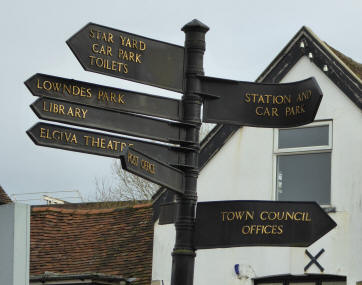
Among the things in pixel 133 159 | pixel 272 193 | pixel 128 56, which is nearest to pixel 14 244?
pixel 128 56

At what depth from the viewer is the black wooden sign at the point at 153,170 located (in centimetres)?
762

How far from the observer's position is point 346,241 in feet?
51.1

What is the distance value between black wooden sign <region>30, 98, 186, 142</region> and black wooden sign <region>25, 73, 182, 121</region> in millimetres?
50

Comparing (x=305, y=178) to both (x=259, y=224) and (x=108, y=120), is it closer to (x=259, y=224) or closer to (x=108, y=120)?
(x=259, y=224)

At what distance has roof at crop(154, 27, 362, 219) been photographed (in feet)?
53.5

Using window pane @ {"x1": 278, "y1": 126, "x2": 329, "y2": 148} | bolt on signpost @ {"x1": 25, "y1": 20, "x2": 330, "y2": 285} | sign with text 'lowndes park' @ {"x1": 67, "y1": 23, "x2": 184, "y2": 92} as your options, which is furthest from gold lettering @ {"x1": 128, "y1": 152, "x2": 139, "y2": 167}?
window pane @ {"x1": 278, "y1": 126, "x2": 329, "y2": 148}

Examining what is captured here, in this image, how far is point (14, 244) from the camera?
11883 millimetres

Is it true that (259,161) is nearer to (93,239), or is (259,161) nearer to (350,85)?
(350,85)

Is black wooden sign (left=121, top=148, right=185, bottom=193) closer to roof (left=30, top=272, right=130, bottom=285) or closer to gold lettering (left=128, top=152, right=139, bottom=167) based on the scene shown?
gold lettering (left=128, top=152, right=139, bottom=167)

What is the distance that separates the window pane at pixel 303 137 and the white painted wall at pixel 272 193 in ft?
0.61

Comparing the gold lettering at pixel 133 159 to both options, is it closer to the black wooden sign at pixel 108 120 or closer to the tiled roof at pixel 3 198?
the black wooden sign at pixel 108 120

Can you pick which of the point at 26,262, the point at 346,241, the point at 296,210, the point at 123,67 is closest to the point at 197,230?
the point at 296,210

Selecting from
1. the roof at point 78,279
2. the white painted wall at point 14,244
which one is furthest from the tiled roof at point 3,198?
the roof at point 78,279

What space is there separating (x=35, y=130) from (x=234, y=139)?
31.9ft
